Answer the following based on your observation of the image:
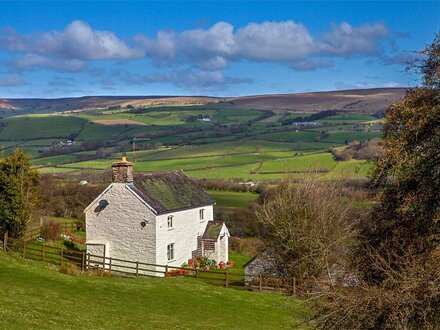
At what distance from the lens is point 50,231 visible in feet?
148

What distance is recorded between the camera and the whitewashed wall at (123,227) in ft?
133

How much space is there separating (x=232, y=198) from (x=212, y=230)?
2464cm

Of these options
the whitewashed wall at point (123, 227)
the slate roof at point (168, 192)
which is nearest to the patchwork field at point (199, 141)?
the slate roof at point (168, 192)

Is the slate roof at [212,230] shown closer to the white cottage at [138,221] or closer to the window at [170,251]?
the white cottage at [138,221]

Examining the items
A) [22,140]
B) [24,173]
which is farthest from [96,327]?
[22,140]

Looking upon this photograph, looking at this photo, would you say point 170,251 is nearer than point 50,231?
Yes

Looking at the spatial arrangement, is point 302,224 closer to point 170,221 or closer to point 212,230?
point 170,221

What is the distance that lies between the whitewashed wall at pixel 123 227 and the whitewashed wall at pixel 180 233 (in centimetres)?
73

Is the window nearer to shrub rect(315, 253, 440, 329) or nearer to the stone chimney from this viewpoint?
the stone chimney

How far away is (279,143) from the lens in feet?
411

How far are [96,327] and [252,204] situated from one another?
1847 inches

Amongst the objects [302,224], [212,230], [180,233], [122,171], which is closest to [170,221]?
[180,233]

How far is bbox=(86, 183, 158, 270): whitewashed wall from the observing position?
1593 inches

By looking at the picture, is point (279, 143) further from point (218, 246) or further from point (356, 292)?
point (356, 292)
